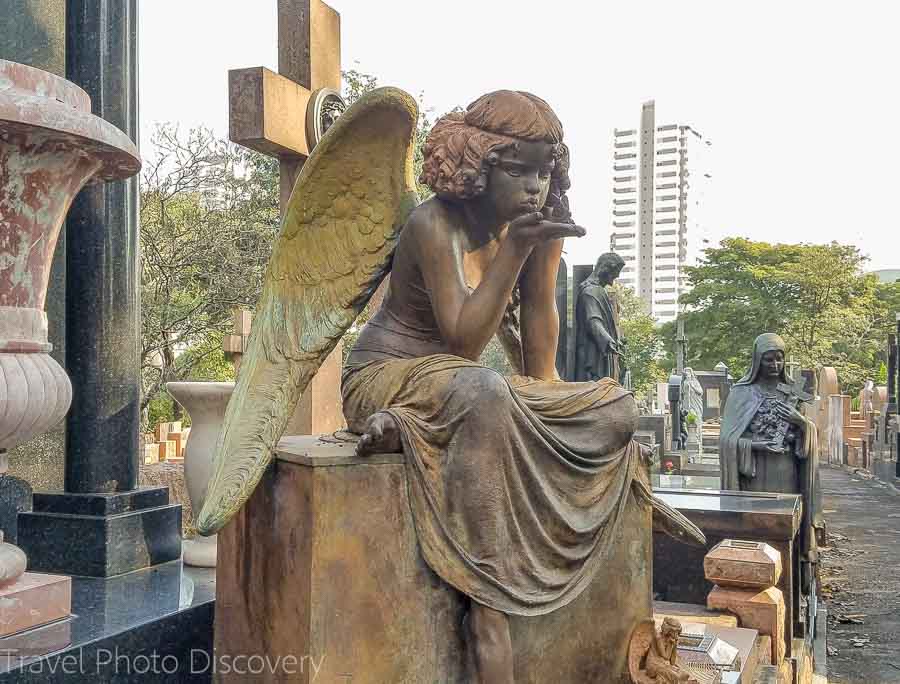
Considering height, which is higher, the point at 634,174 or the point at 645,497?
the point at 634,174

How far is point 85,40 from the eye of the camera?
4184mm

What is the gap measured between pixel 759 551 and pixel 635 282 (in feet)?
272

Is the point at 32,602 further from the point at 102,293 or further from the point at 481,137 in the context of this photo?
the point at 481,137

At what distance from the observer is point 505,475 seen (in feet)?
8.16

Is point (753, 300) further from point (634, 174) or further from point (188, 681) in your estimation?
point (634, 174)

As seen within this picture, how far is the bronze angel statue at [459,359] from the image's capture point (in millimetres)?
2469

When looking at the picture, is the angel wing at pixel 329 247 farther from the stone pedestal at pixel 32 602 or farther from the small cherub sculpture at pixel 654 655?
the small cherub sculpture at pixel 654 655

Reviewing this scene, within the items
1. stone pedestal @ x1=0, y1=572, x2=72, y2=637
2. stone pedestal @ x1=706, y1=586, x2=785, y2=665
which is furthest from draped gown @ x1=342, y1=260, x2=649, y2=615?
stone pedestal @ x1=706, y1=586, x2=785, y2=665

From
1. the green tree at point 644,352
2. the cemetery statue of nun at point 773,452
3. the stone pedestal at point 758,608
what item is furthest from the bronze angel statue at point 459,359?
the green tree at point 644,352

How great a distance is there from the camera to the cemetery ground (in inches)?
277

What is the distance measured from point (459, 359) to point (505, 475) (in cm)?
40

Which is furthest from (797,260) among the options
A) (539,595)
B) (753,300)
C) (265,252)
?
(539,595)

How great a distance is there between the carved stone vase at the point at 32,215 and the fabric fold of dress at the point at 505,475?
108 cm

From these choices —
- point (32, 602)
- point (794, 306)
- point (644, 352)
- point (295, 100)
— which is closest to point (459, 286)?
point (32, 602)
